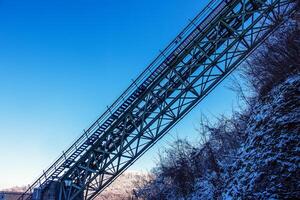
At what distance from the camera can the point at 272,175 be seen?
19.0 ft

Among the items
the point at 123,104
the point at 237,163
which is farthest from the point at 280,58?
the point at 123,104

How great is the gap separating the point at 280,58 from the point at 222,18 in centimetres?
497

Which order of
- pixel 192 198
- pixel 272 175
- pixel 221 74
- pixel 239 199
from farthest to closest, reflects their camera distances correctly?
pixel 221 74
pixel 192 198
pixel 239 199
pixel 272 175

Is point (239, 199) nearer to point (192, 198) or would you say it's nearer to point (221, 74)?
point (192, 198)

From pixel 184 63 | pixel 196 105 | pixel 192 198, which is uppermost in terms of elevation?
pixel 184 63

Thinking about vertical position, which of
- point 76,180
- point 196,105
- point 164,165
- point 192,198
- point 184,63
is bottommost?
point 192,198

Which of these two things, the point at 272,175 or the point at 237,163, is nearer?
the point at 272,175

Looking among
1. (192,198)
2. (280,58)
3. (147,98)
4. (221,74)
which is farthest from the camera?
(147,98)

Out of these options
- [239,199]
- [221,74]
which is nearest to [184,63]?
[221,74]

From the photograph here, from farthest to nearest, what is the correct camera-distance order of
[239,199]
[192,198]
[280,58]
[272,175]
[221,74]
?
[221,74], [192,198], [280,58], [239,199], [272,175]

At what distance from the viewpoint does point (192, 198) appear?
11.6 m

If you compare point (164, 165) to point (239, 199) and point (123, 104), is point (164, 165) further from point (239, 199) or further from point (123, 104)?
point (239, 199)

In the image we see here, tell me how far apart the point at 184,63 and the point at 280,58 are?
18.3ft

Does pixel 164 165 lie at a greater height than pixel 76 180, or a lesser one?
lesser
